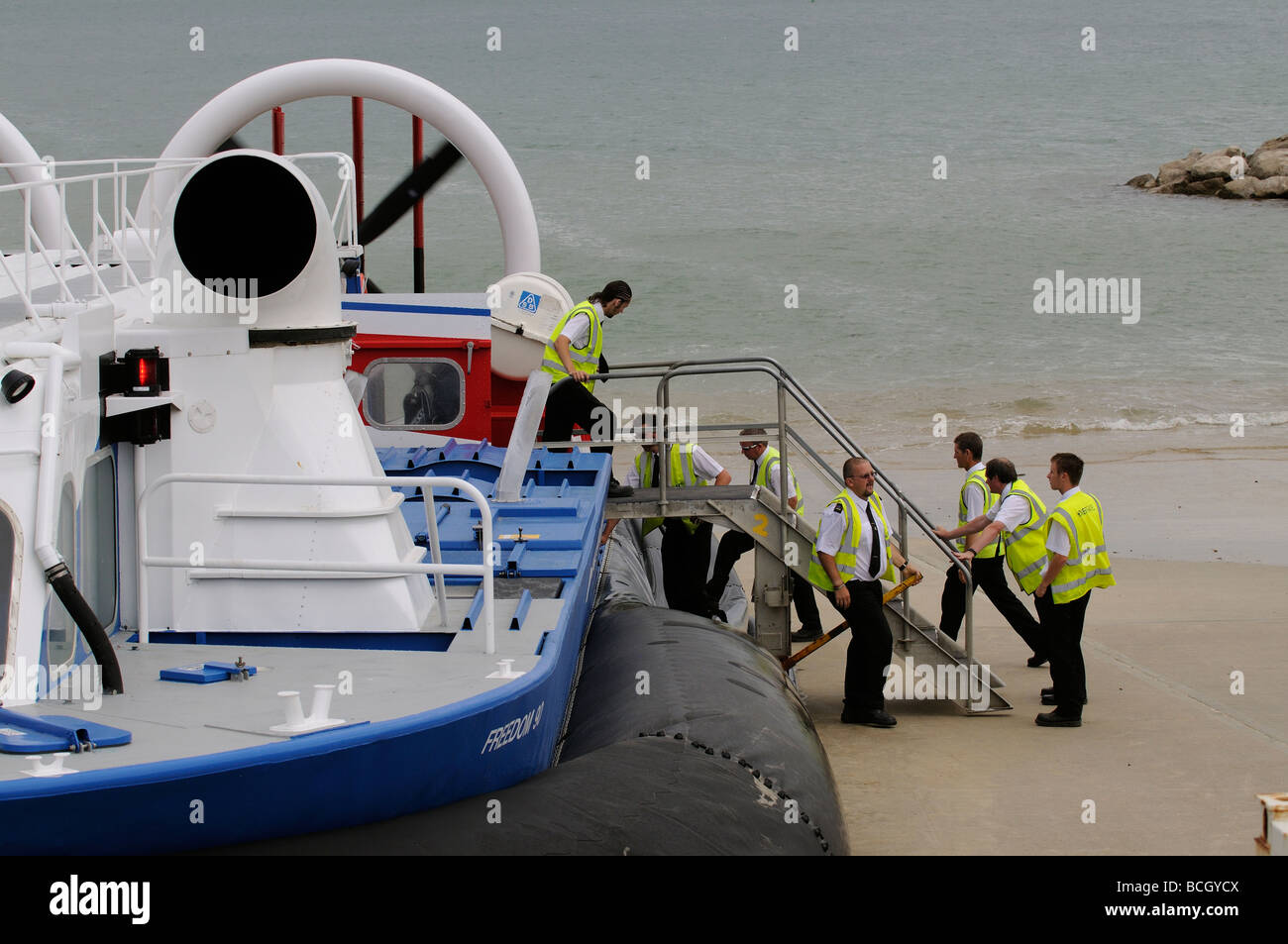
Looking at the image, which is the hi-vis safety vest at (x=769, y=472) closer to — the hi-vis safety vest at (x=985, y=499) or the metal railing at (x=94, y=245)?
the hi-vis safety vest at (x=985, y=499)

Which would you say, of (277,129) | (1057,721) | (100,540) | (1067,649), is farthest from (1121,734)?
(277,129)

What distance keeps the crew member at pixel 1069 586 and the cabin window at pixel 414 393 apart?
4.25 meters

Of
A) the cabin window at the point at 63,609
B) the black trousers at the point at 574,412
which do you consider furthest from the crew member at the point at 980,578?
the cabin window at the point at 63,609

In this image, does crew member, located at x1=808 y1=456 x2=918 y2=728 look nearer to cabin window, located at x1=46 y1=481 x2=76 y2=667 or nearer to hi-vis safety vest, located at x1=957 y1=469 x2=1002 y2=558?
hi-vis safety vest, located at x1=957 y1=469 x2=1002 y2=558

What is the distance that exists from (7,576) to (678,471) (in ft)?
18.4

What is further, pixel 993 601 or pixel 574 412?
pixel 574 412

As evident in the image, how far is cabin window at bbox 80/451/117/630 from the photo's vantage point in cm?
488

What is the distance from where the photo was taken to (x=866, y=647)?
24.9 ft

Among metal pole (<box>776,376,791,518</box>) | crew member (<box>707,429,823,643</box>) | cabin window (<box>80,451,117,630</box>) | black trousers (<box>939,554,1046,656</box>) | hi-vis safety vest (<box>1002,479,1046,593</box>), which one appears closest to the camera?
Answer: cabin window (<box>80,451,117,630</box>)

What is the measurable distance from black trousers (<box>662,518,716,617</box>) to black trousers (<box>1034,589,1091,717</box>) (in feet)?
7.88

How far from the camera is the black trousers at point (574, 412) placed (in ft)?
30.7

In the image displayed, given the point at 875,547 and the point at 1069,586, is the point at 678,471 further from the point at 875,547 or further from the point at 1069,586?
the point at 1069,586

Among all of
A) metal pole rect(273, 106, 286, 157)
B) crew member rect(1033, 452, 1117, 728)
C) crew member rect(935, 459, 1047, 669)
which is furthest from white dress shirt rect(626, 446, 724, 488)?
metal pole rect(273, 106, 286, 157)
